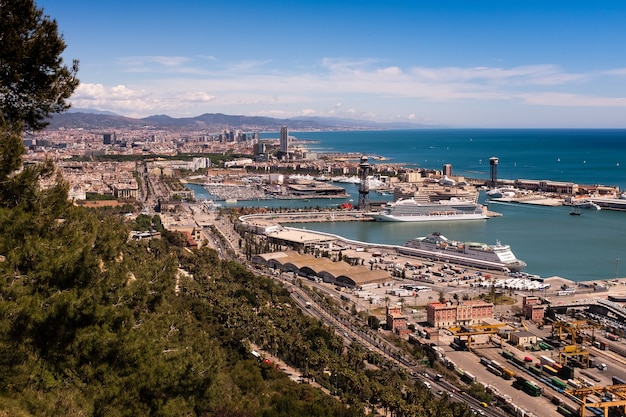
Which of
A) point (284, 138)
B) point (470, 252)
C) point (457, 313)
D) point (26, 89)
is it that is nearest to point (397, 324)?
point (457, 313)

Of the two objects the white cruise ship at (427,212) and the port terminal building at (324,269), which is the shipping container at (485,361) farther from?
the white cruise ship at (427,212)

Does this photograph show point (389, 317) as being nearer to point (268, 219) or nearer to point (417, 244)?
point (417, 244)

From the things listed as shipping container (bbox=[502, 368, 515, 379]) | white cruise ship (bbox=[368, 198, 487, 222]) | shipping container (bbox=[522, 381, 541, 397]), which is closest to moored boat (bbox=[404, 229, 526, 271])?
white cruise ship (bbox=[368, 198, 487, 222])

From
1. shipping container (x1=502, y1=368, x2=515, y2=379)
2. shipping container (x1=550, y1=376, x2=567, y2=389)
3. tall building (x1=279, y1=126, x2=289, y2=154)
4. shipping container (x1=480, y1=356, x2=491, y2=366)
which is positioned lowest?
shipping container (x1=480, y1=356, x2=491, y2=366)

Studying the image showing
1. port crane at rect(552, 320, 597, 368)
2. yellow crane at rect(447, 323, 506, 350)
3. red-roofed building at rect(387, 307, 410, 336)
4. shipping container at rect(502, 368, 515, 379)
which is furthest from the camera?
red-roofed building at rect(387, 307, 410, 336)

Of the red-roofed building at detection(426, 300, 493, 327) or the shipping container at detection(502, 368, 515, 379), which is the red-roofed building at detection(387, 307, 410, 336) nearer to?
the red-roofed building at detection(426, 300, 493, 327)

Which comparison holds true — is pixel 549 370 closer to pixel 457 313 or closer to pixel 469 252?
pixel 457 313
